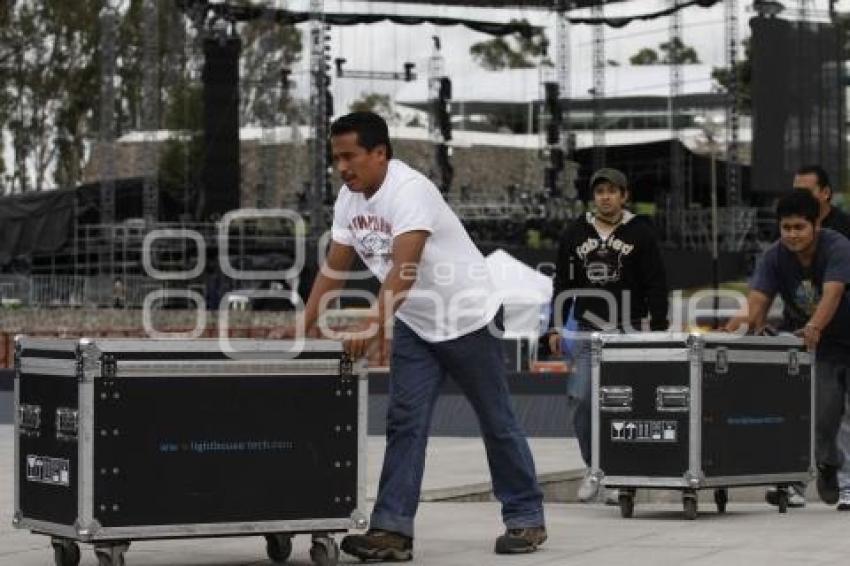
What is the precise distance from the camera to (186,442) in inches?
272

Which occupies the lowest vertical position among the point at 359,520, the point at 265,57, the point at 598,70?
the point at 359,520

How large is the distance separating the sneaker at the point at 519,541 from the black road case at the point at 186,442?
69 centimetres

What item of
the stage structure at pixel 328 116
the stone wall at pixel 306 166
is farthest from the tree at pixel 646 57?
the stage structure at pixel 328 116

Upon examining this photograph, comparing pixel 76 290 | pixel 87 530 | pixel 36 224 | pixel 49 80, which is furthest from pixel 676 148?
pixel 87 530

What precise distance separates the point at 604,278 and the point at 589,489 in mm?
1073

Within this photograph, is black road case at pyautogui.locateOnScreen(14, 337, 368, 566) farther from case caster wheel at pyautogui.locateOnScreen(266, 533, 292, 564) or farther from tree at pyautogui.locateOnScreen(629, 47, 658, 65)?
tree at pyautogui.locateOnScreen(629, 47, 658, 65)

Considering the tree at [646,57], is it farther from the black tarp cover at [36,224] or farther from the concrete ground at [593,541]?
the concrete ground at [593,541]

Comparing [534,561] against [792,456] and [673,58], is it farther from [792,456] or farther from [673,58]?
[673,58]

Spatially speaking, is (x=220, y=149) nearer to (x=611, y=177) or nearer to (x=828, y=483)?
(x=611, y=177)

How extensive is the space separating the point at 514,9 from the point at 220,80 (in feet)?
38.0

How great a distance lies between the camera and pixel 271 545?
7.37 m

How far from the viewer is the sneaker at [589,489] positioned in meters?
9.71

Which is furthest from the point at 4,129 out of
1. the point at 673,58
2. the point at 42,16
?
the point at 673,58

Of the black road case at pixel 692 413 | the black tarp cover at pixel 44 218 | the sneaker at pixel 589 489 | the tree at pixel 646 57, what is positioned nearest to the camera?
the black road case at pixel 692 413
